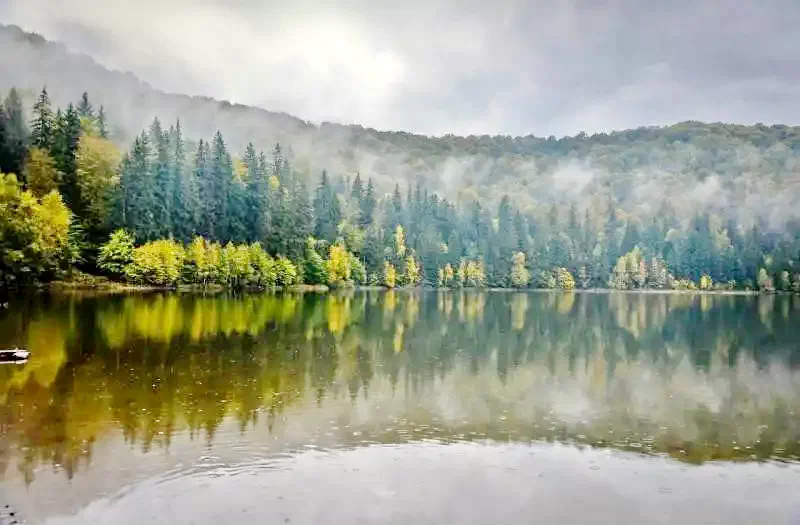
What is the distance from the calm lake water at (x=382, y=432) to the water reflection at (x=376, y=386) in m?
0.13

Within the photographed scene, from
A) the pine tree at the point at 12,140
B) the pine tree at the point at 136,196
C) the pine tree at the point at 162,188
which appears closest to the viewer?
the pine tree at the point at 12,140

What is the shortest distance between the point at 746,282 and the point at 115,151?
525 feet

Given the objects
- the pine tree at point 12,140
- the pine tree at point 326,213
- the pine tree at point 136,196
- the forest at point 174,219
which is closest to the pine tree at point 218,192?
the forest at point 174,219

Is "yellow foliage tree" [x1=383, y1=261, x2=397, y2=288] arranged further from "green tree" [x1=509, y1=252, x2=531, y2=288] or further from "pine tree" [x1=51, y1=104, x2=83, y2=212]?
"pine tree" [x1=51, y1=104, x2=83, y2=212]

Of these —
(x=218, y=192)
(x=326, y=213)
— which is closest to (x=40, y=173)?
(x=218, y=192)

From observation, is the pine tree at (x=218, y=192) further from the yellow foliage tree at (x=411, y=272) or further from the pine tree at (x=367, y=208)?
the yellow foliage tree at (x=411, y=272)

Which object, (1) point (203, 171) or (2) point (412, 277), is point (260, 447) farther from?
(2) point (412, 277)

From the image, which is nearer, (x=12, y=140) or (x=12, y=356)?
(x=12, y=356)

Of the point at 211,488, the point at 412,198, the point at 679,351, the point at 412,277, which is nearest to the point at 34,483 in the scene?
the point at 211,488

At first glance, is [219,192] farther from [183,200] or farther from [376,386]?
[376,386]

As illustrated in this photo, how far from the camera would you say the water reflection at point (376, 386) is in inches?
775

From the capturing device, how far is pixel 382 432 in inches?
794

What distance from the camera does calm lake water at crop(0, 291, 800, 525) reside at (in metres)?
14.2

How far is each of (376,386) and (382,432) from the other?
7.42m
